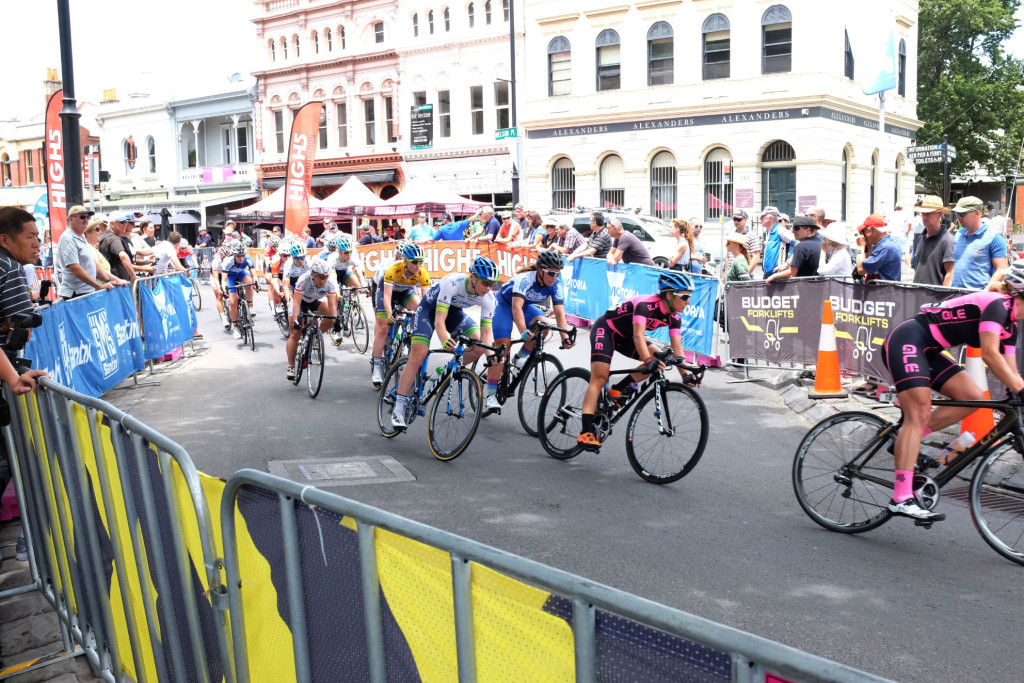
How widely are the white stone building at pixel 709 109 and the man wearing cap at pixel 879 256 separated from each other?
23771 mm

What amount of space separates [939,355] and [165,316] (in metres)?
10.9

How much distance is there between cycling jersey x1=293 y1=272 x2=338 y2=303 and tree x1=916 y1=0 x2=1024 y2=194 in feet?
139

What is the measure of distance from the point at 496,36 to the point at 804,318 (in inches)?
1339

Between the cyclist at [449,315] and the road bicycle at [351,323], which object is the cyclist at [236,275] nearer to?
the road bicycle at [351,323]

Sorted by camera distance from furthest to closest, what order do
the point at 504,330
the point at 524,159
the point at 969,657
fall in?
the point at 524,159, the point at 504,330, the point at 969,657

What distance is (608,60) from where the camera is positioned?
37594 mm

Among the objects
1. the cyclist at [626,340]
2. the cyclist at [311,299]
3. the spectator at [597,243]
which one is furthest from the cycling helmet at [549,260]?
the spectator at [597,243]

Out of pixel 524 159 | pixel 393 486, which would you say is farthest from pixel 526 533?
pixel 524 159

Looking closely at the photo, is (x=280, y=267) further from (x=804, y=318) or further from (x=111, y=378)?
(x=804, y=318)

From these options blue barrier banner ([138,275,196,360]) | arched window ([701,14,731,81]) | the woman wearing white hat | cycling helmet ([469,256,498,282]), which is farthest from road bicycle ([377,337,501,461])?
arched window ([701,14,731,81])

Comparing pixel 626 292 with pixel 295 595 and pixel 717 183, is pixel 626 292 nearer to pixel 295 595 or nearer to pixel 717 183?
pixel 295 595

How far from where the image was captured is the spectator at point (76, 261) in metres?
10.4

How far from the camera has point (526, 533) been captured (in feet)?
19.7

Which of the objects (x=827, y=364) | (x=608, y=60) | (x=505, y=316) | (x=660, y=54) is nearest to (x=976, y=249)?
(x=827, y=364)
